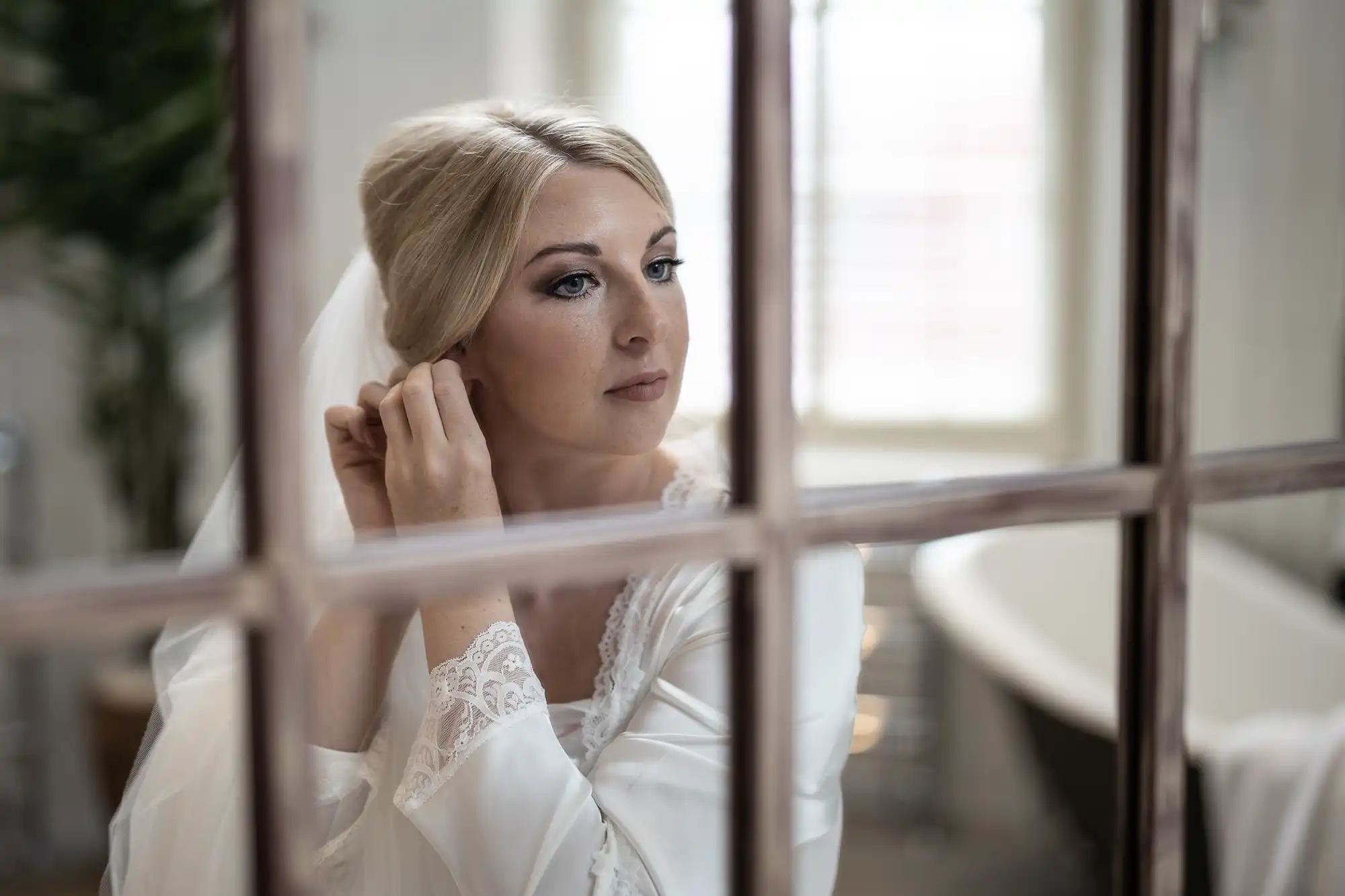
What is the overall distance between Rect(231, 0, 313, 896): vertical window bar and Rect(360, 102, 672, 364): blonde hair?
48 centimetres

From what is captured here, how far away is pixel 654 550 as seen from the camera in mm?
488

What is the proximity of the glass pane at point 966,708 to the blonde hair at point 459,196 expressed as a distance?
5.51ft

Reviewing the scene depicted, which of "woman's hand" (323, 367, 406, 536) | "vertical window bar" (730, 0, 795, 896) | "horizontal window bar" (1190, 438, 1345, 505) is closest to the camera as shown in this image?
"vertical window bar" (730, 0, 795, 896)

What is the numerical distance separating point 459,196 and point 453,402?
15cm

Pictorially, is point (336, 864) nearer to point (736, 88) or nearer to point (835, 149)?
point (736, 88)

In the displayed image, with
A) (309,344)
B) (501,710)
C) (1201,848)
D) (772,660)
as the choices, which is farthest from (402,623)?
(1201,848)

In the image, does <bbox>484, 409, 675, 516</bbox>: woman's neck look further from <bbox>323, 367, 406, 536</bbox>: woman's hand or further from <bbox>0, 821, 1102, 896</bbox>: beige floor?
<bbox>0, 821, 1102, 896</bbox>: beige floor

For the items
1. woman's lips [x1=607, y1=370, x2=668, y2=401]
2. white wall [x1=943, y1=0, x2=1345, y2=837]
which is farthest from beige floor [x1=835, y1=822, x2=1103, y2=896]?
woman's lips [x1=607, y1=370, x2=668, y2=401]

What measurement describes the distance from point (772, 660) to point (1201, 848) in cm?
161

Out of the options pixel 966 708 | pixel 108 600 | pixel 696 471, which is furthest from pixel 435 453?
pixel 966 708

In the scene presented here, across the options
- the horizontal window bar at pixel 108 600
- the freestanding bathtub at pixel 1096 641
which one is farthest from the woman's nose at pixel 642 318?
the freestanding bathtub at pixel 1096 641

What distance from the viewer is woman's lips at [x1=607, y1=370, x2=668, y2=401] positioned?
2.85 ft

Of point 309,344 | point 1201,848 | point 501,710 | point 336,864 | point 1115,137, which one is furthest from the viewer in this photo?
point 1115,137

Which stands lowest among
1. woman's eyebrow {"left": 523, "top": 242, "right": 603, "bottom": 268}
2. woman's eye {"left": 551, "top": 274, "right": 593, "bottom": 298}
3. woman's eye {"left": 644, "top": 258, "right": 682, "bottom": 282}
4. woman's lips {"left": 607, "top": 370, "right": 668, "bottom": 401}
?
woman's lips {"left": 607, "top": 370, "right": 668, "bottom": 401}
